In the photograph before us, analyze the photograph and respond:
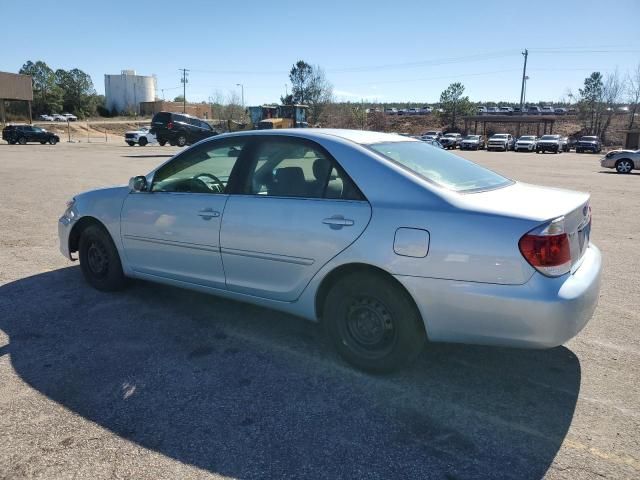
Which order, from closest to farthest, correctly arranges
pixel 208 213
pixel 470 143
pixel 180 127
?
pixel 208 213 < pixel 180 127 < pixel 470 143

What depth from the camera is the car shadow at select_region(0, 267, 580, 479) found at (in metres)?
2.56

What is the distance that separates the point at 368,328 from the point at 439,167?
4.24 feet

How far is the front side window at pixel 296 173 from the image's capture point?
344 centimetres

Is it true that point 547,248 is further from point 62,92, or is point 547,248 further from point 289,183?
point 62,92

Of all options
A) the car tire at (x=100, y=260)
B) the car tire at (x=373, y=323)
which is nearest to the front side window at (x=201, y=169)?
the car tire at (x=100, y=260)

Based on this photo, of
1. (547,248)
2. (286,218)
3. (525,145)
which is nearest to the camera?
(547,248)

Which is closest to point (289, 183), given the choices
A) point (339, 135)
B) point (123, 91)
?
point (339, 135)

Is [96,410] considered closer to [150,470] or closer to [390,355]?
[150,470]

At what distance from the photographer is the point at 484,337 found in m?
2.98

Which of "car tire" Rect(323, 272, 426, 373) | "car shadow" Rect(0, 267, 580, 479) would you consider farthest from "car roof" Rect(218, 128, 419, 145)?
"car shadow" Rect(0, 267, 580, 479)

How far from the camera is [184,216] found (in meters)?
4.11

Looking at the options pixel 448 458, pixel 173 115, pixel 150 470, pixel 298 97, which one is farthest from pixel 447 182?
pixel 298 97

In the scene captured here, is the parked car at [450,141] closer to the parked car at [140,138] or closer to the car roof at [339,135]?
the parked car at [140,138]

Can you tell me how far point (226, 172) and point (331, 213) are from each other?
1.21m
